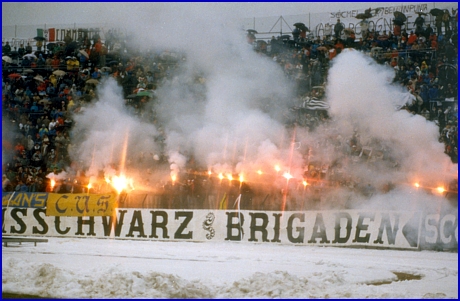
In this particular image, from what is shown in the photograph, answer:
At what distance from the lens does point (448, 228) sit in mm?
6867

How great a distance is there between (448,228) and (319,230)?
53.1 inches

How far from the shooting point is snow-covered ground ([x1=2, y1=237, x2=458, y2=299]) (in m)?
6.41

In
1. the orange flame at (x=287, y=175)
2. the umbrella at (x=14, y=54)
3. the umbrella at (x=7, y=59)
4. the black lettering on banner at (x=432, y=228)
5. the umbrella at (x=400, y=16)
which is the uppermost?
the umbrella at (x=400, y=16)

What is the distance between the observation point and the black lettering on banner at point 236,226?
291 inches

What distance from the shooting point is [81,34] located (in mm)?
9891

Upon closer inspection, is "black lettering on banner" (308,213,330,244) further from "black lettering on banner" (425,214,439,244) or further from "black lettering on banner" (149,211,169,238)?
"black lettering on banner" (149,211,169,238)

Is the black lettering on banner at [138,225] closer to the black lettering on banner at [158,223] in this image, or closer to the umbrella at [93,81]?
the black lettering on banner at [158,223]

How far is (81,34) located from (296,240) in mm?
4856

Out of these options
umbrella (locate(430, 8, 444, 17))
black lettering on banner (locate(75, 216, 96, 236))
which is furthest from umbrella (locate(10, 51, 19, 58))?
umbrella (locate(430, 8, 444, 17))

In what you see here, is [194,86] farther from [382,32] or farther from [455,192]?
[455,192]

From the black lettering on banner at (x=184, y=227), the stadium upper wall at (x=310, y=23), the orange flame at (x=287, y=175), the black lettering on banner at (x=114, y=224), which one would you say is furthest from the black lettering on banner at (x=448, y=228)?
the black lettering on banner at (x=114, y=224)

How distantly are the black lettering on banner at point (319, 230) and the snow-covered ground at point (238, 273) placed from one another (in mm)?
114

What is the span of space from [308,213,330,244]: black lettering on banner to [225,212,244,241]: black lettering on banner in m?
0.79

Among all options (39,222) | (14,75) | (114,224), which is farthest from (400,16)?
(14,75)
